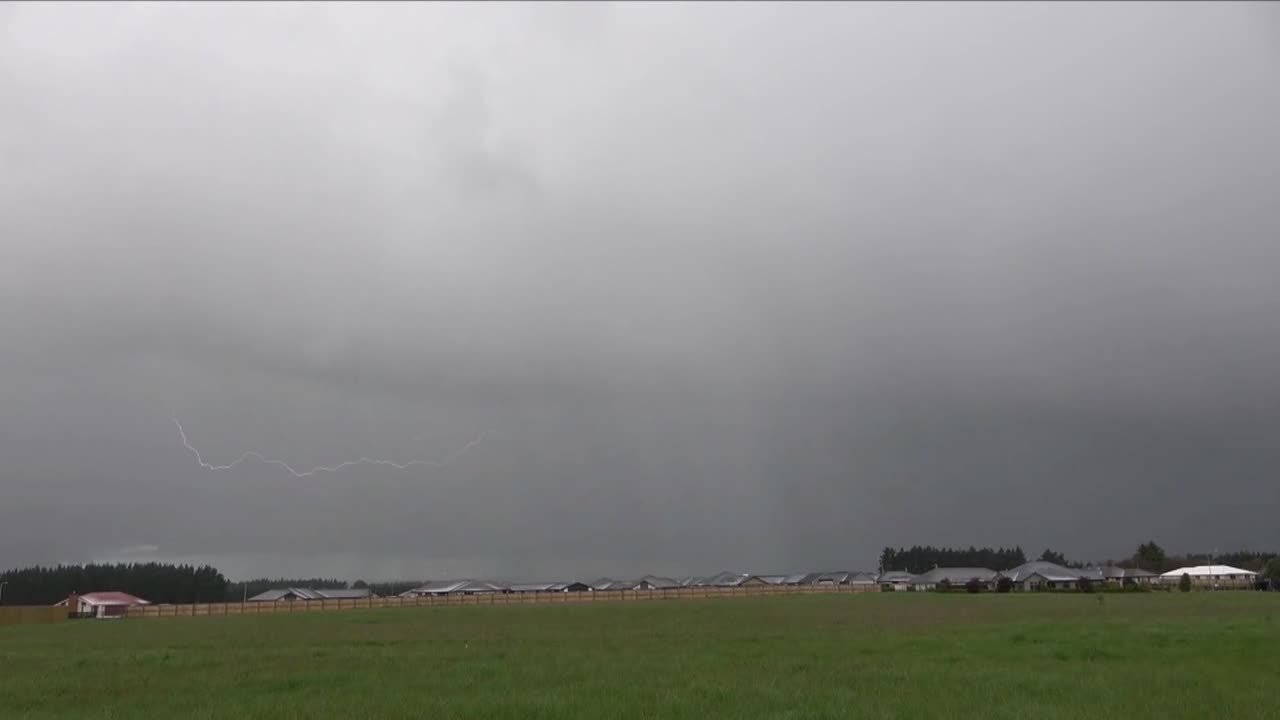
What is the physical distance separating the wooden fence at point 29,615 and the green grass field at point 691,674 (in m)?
43.9

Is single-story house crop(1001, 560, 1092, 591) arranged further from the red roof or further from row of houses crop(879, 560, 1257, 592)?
the red roof

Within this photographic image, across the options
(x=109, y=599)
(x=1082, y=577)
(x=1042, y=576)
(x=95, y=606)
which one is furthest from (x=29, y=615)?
(x=1042, y=576)

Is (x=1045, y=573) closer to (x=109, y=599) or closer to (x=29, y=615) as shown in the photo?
(x=109, y=599)

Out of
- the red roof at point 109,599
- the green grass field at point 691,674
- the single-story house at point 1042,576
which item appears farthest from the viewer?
the single-story house at point 1042,576

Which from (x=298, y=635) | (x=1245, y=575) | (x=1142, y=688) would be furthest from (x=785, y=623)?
(x=1245, y=575)

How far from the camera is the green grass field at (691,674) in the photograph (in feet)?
65.1

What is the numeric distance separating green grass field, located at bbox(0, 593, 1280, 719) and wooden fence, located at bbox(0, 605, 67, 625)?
144 feet

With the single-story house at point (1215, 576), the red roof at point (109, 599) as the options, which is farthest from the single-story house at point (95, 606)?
the single-story house at point (1215, 576)

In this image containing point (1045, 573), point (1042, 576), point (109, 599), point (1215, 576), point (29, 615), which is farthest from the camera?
point (1045, 573)

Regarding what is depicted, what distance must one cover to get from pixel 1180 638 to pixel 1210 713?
15.5 meters

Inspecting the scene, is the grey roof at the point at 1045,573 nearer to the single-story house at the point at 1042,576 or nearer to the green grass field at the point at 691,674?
the single-story house at the point at 1042,576

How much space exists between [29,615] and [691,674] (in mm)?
81102

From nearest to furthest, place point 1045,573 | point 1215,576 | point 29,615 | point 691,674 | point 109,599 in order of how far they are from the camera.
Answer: point 691,674 → point 29,615 → point 109,599 → point 1215,576 → point 1045,573

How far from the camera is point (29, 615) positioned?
84.9m
